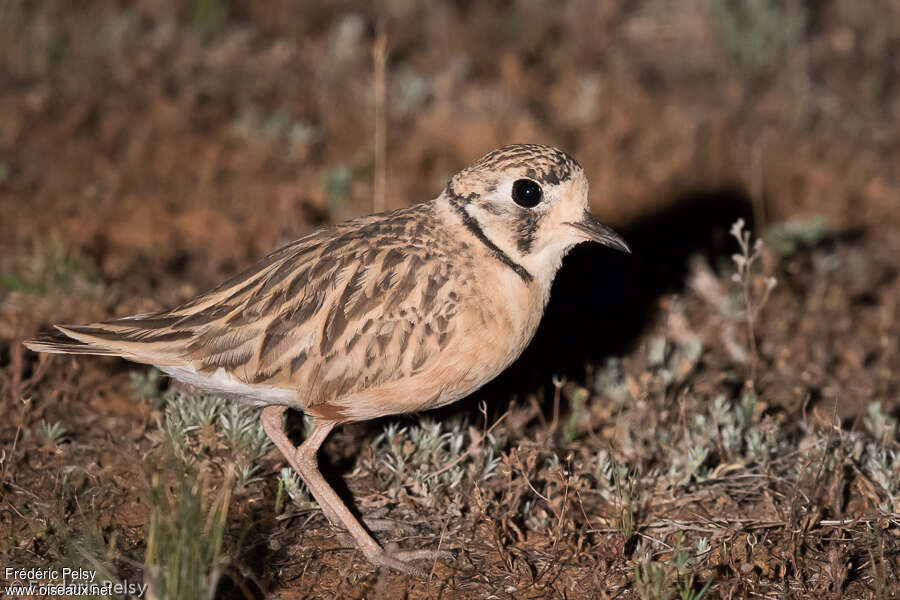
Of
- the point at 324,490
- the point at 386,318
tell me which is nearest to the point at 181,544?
the point at 324,490

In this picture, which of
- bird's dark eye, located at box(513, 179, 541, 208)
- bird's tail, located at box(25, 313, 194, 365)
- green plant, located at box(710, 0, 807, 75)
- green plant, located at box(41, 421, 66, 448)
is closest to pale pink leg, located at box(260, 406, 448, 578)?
bird's tail, located at box(25, 313, 194, 365)

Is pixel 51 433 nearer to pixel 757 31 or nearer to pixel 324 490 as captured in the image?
pixel 324 490

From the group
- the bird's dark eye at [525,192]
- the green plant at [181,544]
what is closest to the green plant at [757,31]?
the bird's dark eye at [525,192]

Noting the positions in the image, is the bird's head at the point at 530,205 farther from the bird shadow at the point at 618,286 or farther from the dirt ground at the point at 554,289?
the bird shadow at the point at 618,286

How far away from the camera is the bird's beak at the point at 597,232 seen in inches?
173

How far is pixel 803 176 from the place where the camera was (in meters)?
8.09

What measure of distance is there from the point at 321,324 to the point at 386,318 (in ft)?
0.92

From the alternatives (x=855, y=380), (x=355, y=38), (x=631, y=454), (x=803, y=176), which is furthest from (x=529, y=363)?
(x=355, y=38)

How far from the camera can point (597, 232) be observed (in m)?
4.40

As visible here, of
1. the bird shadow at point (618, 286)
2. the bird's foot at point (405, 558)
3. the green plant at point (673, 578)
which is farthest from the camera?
the bird shadow at point (618, 286)

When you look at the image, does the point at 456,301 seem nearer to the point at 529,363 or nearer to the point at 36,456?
the point at 529,363

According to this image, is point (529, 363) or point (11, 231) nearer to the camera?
point (529, 363)

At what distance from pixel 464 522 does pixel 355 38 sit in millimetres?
5848

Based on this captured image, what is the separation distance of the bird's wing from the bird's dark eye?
1.19ft
